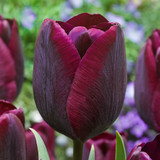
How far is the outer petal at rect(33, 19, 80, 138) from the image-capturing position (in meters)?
0.47

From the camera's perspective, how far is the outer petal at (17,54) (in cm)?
71

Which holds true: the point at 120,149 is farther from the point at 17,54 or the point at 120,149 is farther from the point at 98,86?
the point at 17,54

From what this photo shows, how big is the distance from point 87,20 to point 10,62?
0.21 metres

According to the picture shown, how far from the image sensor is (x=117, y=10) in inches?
137

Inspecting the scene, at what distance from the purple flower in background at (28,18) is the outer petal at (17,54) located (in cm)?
176

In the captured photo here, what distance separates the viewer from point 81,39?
1.57ft

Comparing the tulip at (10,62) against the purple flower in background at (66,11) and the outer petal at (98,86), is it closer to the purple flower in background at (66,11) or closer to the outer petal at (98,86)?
the outer petal at (98,86)

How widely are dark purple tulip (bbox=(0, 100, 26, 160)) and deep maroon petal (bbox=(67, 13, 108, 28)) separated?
155 mm

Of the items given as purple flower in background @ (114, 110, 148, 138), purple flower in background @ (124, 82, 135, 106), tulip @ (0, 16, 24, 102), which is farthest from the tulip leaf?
purple flower in background @ (124, 82, 135, 106)

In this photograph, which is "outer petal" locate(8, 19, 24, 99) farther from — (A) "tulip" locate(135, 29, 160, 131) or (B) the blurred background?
(B) the blurred background

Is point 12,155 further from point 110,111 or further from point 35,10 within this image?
point 35,10

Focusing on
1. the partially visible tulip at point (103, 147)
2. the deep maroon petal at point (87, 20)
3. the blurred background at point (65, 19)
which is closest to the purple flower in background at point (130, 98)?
the blurred background at point (65, 19)

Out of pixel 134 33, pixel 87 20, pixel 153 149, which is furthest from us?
pixel 134 33

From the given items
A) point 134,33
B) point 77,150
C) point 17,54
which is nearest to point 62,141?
point 134,33
